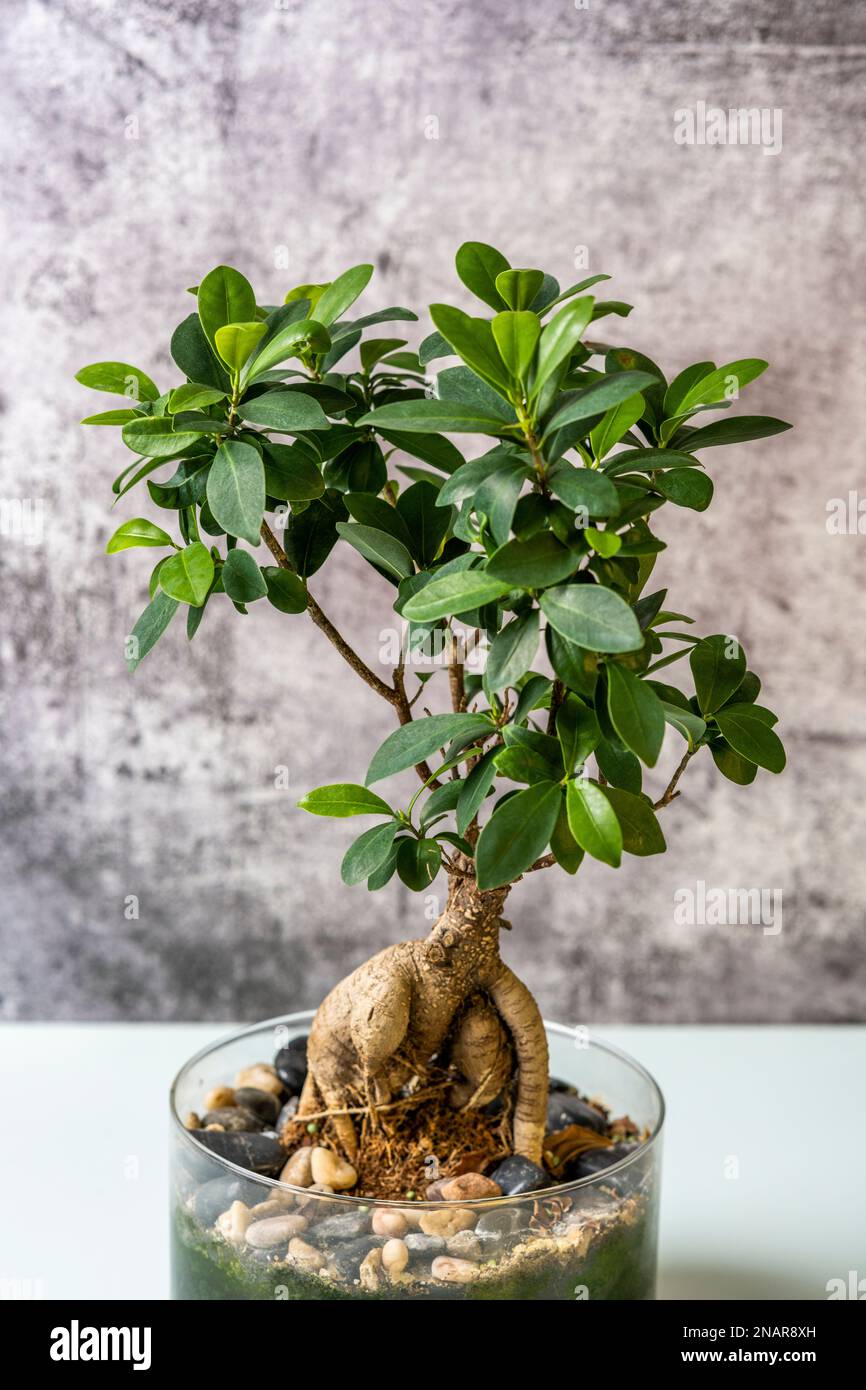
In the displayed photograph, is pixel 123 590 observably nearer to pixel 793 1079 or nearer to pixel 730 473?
pixel 730 473

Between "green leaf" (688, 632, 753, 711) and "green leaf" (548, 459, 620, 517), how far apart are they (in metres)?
0.21

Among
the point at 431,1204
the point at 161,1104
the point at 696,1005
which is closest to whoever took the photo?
the point at 431,1204

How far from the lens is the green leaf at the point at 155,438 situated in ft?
2.60

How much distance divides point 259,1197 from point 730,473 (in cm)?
114

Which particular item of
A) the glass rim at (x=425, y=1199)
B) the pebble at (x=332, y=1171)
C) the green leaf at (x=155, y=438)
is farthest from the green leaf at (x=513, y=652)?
the pebble at (x=332, y=1171)

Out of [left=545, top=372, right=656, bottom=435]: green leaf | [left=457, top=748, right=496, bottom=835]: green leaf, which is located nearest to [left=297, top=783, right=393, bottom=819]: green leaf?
[left=457, top=748, right=496, bottom=835]: green leaf

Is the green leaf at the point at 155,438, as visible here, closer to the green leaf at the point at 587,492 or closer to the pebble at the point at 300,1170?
the green leaf at the point at 587,492

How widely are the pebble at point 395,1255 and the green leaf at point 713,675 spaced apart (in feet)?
1.36

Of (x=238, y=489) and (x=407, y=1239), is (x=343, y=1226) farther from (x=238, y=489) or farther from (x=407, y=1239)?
(x=238, y=489)

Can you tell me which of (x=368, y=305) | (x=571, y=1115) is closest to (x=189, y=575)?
(x=571, y=1115)

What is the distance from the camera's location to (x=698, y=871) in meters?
1.80
